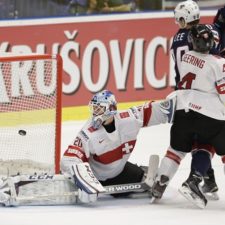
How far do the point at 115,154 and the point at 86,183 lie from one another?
30 cm

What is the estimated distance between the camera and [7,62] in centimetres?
504

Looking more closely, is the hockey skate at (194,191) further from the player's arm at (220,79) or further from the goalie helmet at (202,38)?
the goalie helmet at (202,38)

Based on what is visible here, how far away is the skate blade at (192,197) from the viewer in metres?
4.53

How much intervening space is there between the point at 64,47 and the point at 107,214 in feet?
9.32

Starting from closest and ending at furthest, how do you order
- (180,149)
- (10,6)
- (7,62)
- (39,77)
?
(180,149), (7,62), (39,77), (10,6)

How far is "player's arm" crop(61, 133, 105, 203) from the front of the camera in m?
4.50

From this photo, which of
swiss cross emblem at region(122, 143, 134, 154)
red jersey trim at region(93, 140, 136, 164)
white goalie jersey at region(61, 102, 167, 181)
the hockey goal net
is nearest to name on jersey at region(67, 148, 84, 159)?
white goalie jersey at region(61, 102, 167, 181)

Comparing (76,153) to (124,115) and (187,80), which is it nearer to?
(124,115)

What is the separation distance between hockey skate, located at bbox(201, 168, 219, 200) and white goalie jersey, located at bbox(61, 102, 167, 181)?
404mm

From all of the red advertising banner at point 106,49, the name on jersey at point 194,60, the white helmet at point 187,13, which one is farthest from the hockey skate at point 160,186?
the red advertising banner at point 106,49

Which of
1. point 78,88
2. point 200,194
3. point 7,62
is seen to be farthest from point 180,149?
point 78,88

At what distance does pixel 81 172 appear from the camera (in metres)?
4.54

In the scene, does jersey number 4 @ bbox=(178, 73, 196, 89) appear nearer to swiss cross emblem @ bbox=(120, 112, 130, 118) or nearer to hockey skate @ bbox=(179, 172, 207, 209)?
swiss cross emblem @ bbox=(120, 112, 130, 118)

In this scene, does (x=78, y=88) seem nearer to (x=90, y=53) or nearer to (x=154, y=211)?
(x=90, y=53)
